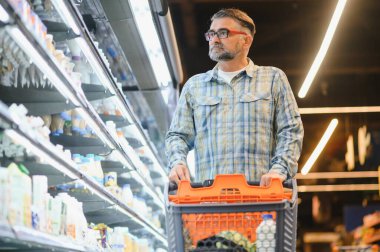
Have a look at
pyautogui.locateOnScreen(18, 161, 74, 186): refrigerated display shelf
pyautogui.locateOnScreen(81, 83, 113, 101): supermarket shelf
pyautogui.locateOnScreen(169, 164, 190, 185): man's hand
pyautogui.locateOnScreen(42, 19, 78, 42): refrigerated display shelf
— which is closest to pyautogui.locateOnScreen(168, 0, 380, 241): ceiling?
pyautogui.locateOnScreen(81, 83, 113, 101): supermarket shelf

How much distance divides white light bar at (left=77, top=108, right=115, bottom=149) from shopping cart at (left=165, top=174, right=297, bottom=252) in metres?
1.52

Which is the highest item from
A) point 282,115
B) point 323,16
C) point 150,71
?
point 323,16

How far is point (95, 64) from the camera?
4.89m

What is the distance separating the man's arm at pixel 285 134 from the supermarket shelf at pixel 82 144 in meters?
1.78

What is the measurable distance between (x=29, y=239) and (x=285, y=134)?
1235 mm

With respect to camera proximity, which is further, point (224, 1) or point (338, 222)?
point (338, 222)

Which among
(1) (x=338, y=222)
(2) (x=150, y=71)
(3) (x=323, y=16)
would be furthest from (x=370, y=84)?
(1) (x=338, y=222)

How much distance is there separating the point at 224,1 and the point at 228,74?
7.53 meters

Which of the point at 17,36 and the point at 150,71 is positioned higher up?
the point at 150,71

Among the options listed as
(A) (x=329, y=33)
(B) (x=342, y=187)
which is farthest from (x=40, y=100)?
(B) (x=342, y=187)

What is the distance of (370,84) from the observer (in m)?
14.3

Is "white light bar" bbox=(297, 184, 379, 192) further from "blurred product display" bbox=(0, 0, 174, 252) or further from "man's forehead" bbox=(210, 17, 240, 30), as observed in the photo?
"man's forehead" bbox=(210, 17, 240, 30)

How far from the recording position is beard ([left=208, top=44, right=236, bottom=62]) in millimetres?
3693

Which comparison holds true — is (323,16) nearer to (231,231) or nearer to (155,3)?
(155,3)
